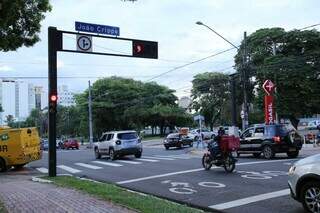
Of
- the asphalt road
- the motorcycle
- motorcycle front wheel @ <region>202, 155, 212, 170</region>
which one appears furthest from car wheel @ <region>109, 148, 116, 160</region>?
the motorcycle

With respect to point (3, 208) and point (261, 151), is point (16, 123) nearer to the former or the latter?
point (261, 151)

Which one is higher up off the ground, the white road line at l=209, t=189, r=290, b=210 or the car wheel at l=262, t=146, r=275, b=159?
the car wheel at l=262, t=146, r=275, b=159

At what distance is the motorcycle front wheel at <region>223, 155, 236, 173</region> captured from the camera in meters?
20.2

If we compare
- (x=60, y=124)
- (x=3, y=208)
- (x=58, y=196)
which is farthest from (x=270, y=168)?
(x=60, y=124)

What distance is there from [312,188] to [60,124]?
135 m

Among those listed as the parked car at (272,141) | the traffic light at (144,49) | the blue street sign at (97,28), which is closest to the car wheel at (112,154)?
the parked car at (272,141)

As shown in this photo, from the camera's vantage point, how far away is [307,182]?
10.0 metres

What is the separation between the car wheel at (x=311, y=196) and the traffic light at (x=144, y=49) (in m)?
15.2

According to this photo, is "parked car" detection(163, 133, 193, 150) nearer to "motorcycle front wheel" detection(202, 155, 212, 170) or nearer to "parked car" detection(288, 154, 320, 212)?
"motorcycle front wheel" detection(202, 155, 212, 170)

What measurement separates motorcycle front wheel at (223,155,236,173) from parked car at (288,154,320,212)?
32.1 ft

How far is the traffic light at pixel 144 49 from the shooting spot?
79.8 feet

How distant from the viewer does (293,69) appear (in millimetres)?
58406

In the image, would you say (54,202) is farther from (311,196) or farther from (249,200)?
(311,196)

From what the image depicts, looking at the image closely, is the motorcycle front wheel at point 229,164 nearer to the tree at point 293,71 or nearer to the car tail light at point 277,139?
the car tail light at point 277,139
